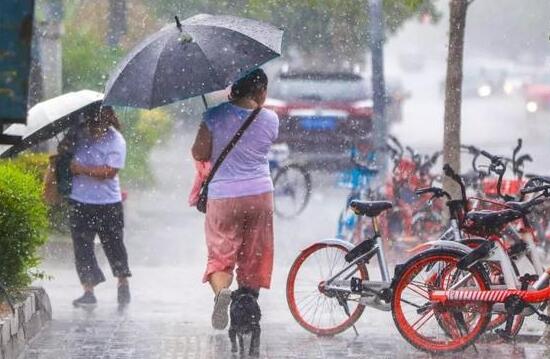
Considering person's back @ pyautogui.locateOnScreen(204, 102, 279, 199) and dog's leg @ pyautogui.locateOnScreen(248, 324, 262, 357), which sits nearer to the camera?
dog's leg @ pyautogui.locateOnScreen(248, 324, 262, 357)

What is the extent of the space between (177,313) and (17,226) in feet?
6.89

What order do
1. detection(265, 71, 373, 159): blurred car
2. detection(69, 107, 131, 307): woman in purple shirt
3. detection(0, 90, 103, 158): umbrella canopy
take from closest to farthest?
detection(0, 90, 103, 158): umbrella canopy → detection(69, 107, 131, 307): woman in purple shirt → detection(265, 71, 373, 159): blurred car

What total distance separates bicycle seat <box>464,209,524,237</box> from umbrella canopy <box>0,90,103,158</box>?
11.0 feet

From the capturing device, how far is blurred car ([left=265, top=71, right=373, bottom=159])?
80.1ft

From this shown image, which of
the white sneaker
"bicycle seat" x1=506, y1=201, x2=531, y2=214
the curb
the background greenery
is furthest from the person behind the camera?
the background greenery

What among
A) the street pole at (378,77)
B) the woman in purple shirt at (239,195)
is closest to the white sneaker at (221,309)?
the woman in purple shirt at (239,195)

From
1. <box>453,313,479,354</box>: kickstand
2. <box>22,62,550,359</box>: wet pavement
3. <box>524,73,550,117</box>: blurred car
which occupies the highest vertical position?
<box>524,73,550,117</box>: blurred car

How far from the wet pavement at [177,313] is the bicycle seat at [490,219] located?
0.76 m

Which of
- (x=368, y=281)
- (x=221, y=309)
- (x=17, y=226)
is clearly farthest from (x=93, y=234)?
(x=368, y=281)

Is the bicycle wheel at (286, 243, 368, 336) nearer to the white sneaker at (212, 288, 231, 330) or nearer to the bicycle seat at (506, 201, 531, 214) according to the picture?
the white sneaker at (212, 288, 231, 330)

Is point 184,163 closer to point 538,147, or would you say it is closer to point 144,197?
point 144,197

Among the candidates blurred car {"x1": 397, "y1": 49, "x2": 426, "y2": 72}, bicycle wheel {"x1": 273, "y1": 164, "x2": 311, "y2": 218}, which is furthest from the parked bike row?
blurred car {"x1": 397, "y1": 49, "x2": 426, "y2": 72}

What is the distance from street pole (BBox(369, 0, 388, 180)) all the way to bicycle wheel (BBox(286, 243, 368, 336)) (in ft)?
31.7

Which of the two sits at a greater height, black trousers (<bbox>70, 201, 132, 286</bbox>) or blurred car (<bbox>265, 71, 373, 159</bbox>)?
blurred car (<bbox>265, 71, 373, 159</bbox>)
